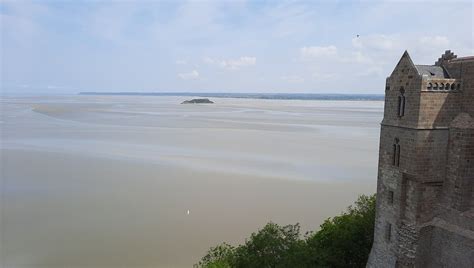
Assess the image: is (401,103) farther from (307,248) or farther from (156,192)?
(156,192)

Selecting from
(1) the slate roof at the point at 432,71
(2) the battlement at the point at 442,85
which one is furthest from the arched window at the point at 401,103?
(2) the battlement at the point at 442,85

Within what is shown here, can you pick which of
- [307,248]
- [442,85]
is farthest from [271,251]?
[442,85]

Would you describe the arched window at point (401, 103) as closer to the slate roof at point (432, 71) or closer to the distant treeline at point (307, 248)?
the slate roof at point (432, 71)

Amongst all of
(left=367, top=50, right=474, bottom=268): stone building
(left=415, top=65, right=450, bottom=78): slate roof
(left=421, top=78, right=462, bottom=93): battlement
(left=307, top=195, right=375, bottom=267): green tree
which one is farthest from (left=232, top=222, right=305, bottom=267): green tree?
(left=415, top=65, right=450, bottom=78): slate roof

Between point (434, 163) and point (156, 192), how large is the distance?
26.2 m

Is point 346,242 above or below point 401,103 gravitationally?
below

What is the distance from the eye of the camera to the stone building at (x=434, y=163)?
15477 millimetres

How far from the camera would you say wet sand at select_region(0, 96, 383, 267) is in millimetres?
26188

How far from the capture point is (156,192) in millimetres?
37000

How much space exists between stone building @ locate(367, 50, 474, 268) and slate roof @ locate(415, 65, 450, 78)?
0.12 ft

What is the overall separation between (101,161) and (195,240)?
24323mm

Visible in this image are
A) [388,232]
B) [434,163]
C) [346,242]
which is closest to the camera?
[434,163]

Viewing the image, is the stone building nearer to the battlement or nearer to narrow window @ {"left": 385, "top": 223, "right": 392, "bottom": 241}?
the battlement

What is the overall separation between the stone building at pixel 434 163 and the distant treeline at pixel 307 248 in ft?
14.0
